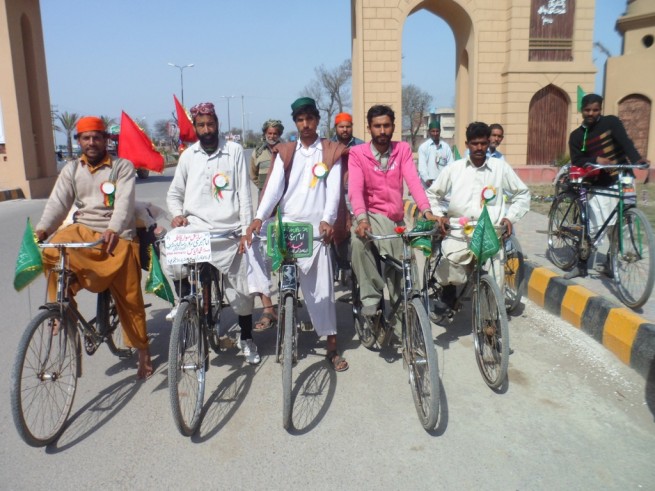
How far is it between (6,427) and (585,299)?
439 cm

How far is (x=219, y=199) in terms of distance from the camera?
405 centimetres

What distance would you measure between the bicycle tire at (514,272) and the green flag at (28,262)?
145 inches

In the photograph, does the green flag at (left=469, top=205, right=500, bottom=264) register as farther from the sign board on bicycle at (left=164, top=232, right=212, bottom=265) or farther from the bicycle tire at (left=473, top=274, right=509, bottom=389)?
the sign board on bicycle at (left=164, top=232, right=212, bottom=265)

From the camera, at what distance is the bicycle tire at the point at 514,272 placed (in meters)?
5.06

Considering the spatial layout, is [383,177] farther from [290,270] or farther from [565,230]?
[565,230]

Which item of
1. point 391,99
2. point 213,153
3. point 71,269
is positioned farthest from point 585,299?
point 391,99

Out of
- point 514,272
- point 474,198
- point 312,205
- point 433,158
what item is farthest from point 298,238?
point 433,158

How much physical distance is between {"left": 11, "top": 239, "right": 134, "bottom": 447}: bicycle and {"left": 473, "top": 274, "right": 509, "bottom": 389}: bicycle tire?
8.20 ft

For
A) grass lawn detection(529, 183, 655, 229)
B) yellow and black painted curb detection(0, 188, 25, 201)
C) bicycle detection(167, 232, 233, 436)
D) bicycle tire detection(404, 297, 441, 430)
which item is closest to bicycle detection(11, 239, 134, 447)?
bicycle detection(167, 232, 233, 436)

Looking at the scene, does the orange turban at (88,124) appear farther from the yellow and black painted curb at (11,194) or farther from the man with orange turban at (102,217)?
the yellow and black painted curb at (11,194)

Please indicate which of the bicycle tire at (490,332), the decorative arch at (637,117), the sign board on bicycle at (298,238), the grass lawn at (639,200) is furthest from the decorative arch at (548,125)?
the sign board on bicycle at (298,238)

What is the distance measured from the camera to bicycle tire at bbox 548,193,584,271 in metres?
5.74

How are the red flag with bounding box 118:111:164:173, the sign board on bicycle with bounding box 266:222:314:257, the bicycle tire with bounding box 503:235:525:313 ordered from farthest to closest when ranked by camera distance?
the bicycle tire with bounding box 503:235:525:313
the red flag with bounding box 118:111:164:173
the sign board on bicycle with bounding box 266:222:314:257

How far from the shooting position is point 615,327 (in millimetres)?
4305
